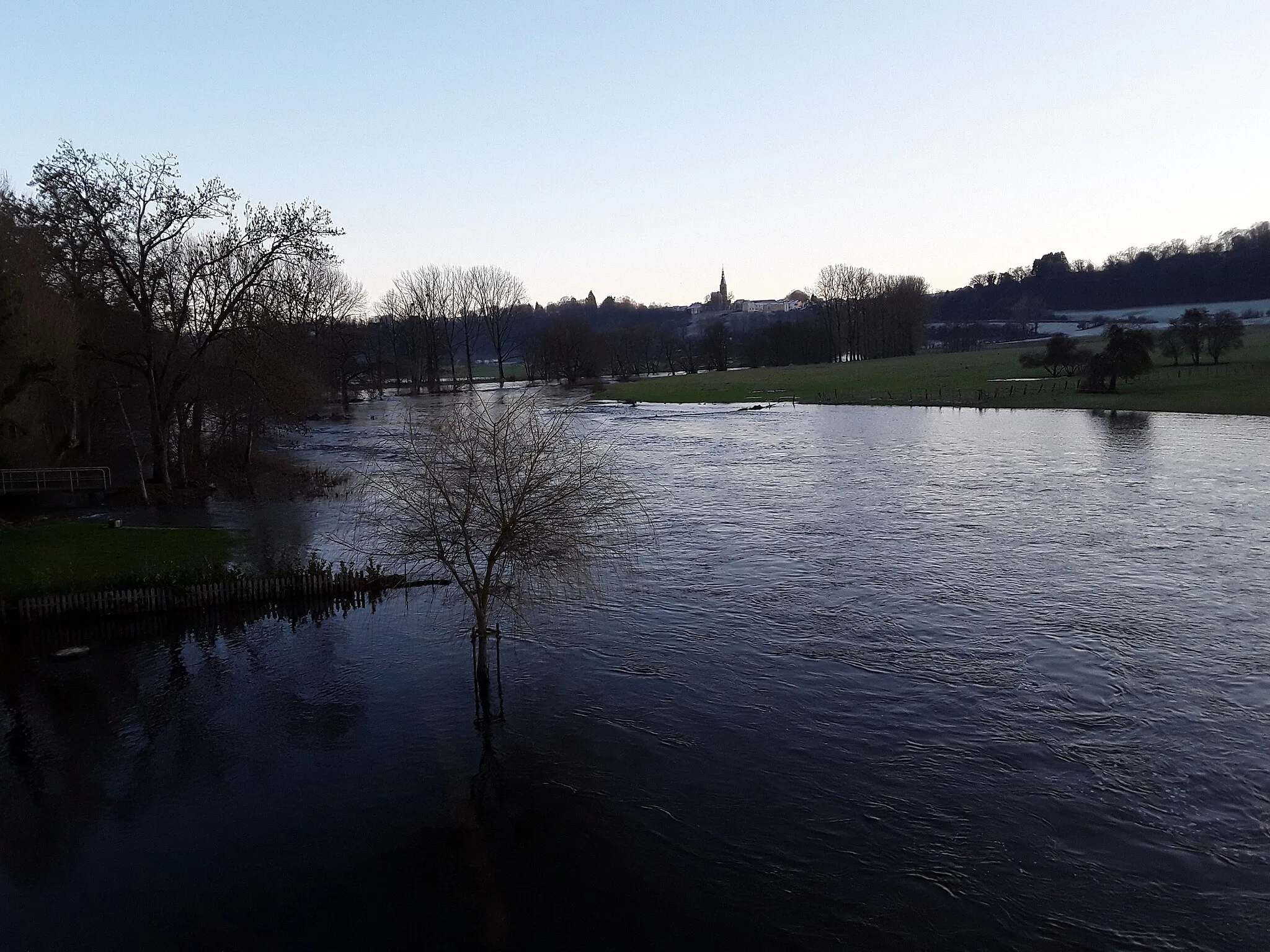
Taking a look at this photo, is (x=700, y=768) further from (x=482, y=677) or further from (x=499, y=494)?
(x=499, y=494)

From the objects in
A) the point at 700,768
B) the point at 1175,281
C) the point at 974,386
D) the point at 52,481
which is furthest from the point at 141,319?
the point at 1175,281

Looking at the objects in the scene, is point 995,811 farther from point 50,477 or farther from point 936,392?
point 936,392

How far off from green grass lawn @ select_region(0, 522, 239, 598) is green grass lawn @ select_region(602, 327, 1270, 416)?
60.4m

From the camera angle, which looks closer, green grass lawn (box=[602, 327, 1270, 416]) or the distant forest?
green grass lawn (box=[602, 327, 1270, 416])

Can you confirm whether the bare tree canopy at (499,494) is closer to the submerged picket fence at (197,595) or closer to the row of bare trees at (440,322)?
the submerged picket fence at (197,595)

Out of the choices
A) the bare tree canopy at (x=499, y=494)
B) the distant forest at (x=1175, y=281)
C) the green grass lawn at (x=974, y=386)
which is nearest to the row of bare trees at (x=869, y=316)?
the green grass lawn at (x=974, y=386)

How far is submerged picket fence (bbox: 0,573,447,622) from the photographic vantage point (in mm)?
22344

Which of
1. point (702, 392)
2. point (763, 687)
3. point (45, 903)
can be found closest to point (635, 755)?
point (763, 687)

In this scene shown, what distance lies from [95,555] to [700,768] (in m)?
20.1

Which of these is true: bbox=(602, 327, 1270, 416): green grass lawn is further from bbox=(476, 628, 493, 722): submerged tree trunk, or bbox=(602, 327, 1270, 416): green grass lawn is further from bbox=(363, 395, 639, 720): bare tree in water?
bbox=(476, 628, 493, 722): submerged tree trunk

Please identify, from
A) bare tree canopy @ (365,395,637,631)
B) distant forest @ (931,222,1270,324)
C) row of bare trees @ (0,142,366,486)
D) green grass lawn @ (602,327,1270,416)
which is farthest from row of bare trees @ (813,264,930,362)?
bare tree canopy @ (365,395,637,631)

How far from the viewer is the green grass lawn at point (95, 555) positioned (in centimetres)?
2298

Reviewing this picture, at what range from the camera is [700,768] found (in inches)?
585

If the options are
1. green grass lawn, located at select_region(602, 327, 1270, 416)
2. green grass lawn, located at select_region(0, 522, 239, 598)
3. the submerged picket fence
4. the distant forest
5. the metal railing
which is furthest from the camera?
the distant forest
